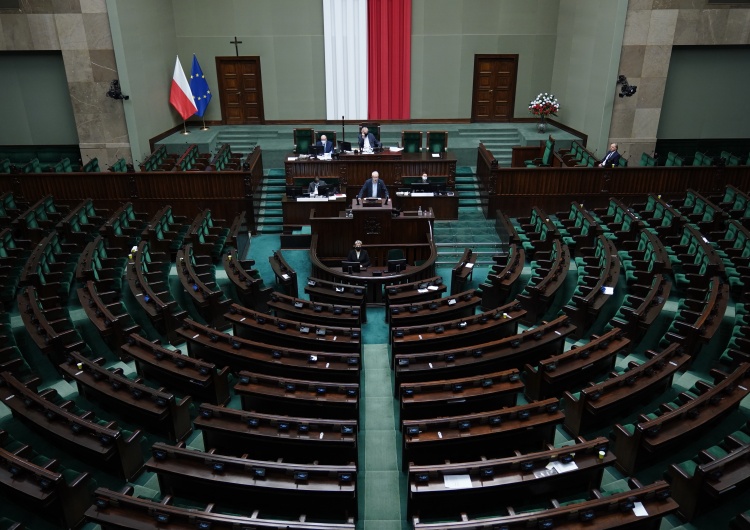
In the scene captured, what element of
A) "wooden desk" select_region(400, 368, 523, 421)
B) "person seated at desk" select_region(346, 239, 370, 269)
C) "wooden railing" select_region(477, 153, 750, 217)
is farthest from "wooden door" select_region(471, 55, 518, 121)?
"wooden desk" select_region(400, 368, 523, 421)

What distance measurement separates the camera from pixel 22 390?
6031 mm

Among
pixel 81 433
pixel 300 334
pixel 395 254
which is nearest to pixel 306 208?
pixel 395 254

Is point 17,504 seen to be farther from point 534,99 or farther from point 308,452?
point 534,99

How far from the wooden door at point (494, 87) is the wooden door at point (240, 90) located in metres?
6.54

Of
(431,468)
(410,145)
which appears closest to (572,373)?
(431,468)

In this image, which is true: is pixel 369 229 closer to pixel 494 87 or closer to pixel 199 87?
pixel 494 87

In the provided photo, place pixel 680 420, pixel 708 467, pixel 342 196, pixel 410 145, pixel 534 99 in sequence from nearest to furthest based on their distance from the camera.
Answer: pixel 708 467
pixel 680 420
pixel 342 196
pixel 410 145
pixel 534 99

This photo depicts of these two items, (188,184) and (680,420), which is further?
(188,184)

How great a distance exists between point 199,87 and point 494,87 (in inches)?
345

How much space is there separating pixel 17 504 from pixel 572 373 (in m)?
5.93

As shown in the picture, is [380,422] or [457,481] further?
[380,422]

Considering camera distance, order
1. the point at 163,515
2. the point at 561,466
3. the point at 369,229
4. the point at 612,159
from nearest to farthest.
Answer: the point at 163,515, the point at 561,466, the point at 369,229, the point at 612,159

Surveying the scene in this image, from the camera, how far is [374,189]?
11648 millimetres

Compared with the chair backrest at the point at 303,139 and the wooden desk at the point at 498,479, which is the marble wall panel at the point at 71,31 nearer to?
the chair backrest at the point at 303,139
